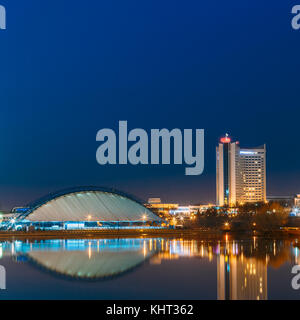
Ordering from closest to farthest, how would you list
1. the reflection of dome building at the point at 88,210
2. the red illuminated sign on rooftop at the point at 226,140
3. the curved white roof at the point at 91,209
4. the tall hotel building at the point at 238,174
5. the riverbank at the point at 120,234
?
1. the riverbank at the point at 120,234
2. the reflection of dome building at the point at 88,210
3. the curved white roof at the point at 91,209
4. the tall hotel building at the point at 238,174
5. the red illuminated sign on rooftop at the point at 226,140

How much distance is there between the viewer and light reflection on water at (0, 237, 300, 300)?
1870 cm

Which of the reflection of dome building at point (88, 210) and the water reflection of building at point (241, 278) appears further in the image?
the reflection of dome building at point (88, 210)

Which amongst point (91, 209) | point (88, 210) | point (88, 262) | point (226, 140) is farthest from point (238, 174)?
point (88, 262)

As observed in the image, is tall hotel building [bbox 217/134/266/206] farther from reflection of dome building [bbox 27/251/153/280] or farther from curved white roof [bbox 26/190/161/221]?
reflection of dome building [bbox 27/251/153/280]

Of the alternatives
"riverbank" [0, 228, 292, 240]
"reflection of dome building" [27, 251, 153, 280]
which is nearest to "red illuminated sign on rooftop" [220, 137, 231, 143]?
"riverbank" [0, 228, 292, 240]

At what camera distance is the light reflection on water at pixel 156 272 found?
61.4ft

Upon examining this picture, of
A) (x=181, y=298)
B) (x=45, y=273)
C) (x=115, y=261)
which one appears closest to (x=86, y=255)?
(x=115, y=261)

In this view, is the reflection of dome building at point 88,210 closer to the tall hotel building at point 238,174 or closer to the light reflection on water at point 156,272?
the light reflection on water at point 156,272

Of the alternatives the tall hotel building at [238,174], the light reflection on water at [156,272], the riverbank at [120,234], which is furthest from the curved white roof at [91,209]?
the tall hotel building at [238,174]

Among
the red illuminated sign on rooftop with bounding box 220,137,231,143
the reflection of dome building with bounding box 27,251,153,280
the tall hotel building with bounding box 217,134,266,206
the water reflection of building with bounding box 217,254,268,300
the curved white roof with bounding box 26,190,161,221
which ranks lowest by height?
the reflection of dome building with bounding box 27,251,153,280

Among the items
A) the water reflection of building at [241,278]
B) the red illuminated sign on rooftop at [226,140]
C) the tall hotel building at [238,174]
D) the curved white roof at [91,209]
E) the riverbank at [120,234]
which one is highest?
the red illuminated sign on rooftop at [226,140]

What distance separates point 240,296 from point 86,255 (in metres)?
15.8
